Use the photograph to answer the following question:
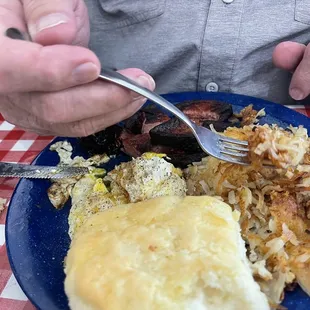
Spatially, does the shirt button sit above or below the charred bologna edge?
below

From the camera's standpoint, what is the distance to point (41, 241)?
1.30 meters

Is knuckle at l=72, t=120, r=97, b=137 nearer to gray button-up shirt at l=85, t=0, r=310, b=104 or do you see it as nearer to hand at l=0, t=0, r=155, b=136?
hand at l=0, t=0, r=155, b=136

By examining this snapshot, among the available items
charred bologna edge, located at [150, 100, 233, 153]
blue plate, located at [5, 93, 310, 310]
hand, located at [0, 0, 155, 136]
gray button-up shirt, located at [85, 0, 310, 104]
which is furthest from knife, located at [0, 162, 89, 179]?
gray button-up shirt, located at [85, 0, 310, 104]

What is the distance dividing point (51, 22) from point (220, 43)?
0.86m

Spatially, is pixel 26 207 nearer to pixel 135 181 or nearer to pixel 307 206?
pixel 135 181

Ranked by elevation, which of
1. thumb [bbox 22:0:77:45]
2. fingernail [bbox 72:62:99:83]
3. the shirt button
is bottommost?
the shirt button

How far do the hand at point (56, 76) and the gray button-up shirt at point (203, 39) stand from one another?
26.1 inches

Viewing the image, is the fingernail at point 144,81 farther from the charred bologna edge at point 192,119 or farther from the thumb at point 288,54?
the thumb at point 288,54

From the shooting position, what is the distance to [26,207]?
4.59 ft

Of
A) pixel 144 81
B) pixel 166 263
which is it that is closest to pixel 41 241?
pixel 166 263

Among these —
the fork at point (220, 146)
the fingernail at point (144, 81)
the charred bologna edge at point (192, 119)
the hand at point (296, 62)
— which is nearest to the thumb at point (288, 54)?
the hand at point (296, 62)

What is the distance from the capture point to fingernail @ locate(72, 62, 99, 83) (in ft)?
3.48

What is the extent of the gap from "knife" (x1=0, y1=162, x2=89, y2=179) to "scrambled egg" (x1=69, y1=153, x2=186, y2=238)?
6 centimetres

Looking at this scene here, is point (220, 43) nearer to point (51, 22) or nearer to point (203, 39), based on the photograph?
point (203, 39)
